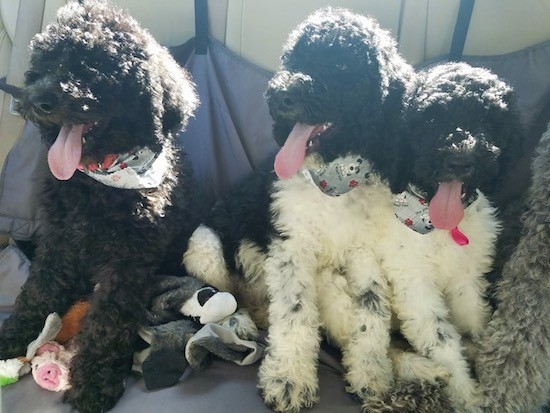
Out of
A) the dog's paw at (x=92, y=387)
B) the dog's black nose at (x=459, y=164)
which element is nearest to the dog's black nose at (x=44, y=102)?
the dog's paw at (x=92, y=387)

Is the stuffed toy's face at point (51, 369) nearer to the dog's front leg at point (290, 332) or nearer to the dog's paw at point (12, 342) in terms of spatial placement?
the dog's paw at point (12, 342)

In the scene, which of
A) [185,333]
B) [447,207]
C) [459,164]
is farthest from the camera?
[185,333]

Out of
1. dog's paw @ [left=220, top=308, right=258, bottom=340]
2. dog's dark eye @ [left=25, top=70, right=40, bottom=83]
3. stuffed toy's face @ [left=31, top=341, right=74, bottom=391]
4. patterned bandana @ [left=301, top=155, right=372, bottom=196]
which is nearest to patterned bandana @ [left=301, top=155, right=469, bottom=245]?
patterned bandana @ [left=301, top=155, right=372, bottom=196]

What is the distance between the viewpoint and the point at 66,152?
6.46 ft

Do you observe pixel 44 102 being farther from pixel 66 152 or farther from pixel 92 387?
pixel 92 387

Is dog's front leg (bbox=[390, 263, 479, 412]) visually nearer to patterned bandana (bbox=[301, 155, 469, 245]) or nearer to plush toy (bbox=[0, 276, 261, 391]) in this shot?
patterned bandana (bbox=[301, 155, 469, 245])

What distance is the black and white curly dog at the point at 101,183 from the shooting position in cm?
195

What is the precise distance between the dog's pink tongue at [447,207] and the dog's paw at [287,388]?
2.28ft

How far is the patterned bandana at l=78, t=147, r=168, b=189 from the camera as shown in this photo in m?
2.08

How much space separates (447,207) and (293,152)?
0.55 m

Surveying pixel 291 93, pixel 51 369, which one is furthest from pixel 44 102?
pixel 51 369

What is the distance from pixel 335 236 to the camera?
84.4 inches

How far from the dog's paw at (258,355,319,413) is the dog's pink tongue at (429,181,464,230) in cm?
70

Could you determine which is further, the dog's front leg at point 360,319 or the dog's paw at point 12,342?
the dog's paw at point 12,342
